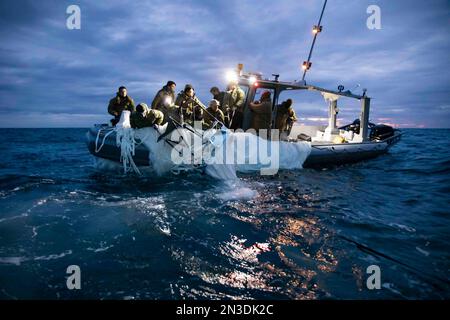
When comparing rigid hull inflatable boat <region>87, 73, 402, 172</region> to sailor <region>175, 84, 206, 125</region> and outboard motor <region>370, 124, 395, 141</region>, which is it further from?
sailor <region>175, 84, 206, 125</region>

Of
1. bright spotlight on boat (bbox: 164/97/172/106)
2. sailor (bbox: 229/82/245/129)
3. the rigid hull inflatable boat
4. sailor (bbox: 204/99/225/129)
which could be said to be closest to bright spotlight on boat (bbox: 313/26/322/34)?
the rigid hull inflatable boat

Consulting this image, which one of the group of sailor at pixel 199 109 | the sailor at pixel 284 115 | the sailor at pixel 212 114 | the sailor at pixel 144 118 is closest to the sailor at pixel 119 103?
the group of sailor at pixel 199 109

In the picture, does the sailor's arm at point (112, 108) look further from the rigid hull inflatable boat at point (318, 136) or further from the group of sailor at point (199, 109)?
the rigid hull inflatable boat at point (318, 136)

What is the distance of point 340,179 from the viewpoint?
27.5 ft

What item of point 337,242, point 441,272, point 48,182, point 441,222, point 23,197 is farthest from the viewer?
point 48,182

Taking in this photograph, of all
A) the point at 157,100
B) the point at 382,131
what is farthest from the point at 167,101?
the point at 382,131

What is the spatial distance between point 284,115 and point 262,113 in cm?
95

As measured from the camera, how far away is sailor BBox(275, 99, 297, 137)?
9617 millimetres

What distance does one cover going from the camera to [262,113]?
30.3ft

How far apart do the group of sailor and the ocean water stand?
6.02ft
